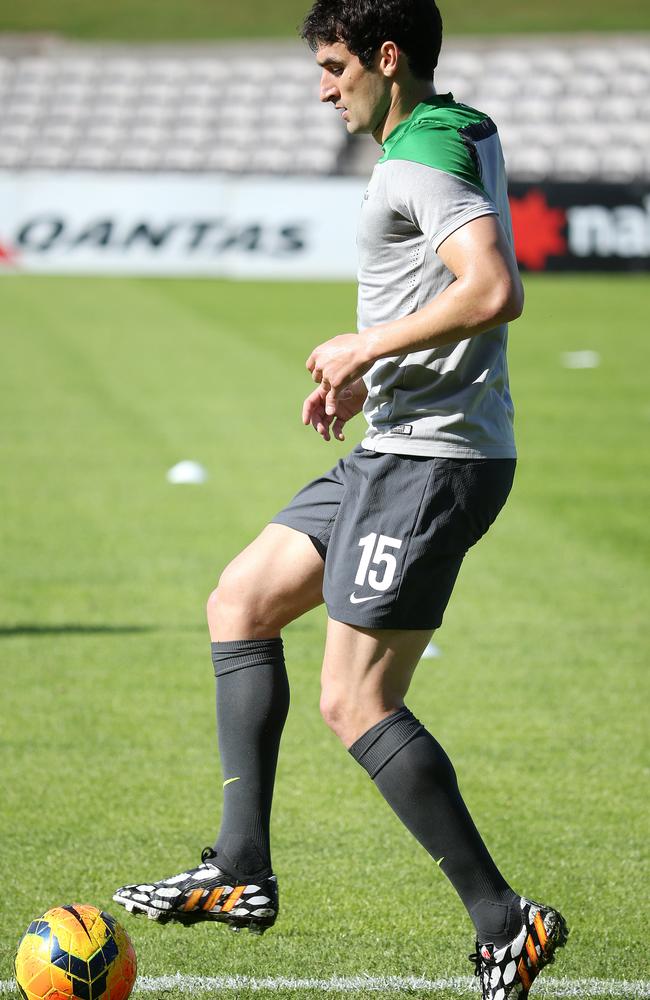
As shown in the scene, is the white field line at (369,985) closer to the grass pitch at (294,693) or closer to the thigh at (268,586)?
the grass pitch at (294,693)

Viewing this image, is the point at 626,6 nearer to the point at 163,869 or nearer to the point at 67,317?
the point at 67,317

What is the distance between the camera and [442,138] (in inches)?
114

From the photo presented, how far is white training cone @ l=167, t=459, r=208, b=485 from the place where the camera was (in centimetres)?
965

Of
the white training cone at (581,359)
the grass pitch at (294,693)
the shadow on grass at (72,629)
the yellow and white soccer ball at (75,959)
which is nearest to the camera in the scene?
the yellow and white soccer ball at (75,959)

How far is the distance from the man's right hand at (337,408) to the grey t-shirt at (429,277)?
27 cm

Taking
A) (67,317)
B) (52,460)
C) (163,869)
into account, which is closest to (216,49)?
(67,317)

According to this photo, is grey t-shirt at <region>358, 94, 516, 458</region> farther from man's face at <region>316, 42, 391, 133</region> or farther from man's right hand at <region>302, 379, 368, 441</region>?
man's right hand at <region>302, 379, 368, 441</region>

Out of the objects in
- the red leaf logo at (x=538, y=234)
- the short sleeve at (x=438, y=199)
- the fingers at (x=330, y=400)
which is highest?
the short sleeve at (x=438, y=199)

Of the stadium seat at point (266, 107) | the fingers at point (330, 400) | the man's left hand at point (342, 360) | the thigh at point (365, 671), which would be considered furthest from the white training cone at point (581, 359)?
the stadium seat at point (266, 107)

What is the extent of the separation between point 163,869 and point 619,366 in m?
12.2

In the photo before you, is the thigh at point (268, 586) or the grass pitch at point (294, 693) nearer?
the thigh at point (268, 586)

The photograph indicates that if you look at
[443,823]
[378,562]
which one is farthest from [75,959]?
[378,562]

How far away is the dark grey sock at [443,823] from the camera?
306cm

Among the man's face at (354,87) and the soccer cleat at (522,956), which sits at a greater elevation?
the man's face at (354,87)
